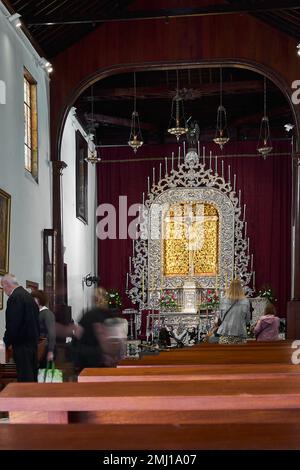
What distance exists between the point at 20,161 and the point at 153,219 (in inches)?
283

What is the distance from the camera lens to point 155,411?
1.75 m

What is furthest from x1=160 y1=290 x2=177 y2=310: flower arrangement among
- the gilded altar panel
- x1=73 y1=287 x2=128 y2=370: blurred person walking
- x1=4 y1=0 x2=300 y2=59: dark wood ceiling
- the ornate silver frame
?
x1=73 y1=287 x2=128 y2=370: blurred person walking

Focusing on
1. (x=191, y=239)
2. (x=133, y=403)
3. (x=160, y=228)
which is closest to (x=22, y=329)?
(x=133, y=403)

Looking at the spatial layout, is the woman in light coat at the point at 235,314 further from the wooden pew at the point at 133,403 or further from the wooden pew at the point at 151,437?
the wooden pew at the point at 151,437

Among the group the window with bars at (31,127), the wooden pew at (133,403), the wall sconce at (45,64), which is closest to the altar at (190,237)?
the wall sconce at (45,64)

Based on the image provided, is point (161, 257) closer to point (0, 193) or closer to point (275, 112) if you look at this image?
point (275, 112)

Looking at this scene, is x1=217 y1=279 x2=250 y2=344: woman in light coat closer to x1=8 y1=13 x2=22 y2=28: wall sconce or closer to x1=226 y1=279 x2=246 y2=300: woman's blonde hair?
x1=226 y1=279 x2=246 y2=300: woman's blonde hair

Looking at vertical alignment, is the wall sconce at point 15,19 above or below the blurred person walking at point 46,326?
above

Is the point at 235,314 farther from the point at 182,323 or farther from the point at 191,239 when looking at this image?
the point at 191,239

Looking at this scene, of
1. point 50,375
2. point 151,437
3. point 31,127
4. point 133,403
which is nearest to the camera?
point 151,437

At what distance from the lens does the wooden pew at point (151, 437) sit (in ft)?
3.48

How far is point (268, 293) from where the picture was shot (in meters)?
15.8

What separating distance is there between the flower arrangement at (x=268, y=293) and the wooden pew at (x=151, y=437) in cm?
1466
